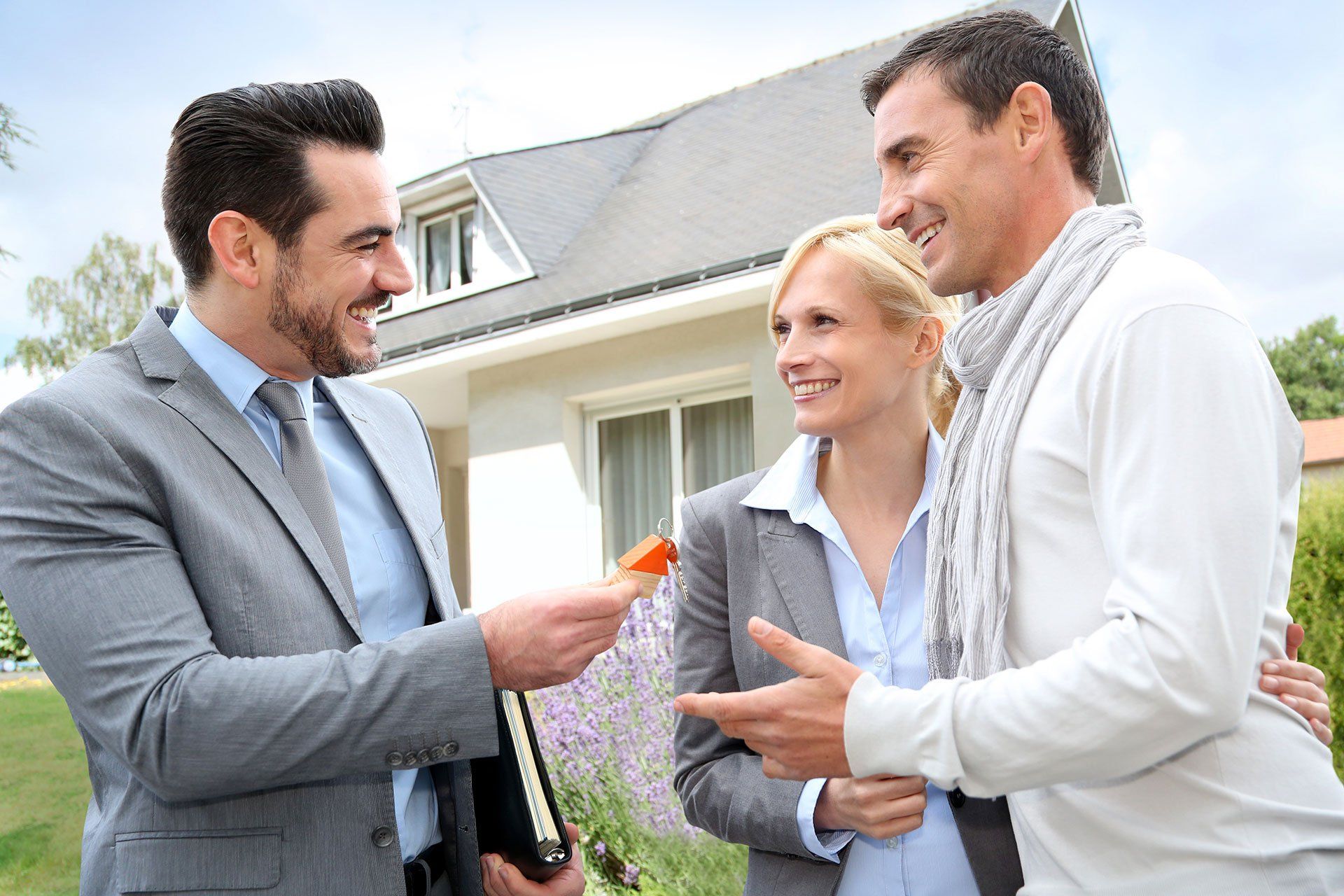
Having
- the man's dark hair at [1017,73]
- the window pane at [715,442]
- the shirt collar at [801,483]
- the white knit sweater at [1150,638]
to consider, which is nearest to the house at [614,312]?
the window pane at [715,442]

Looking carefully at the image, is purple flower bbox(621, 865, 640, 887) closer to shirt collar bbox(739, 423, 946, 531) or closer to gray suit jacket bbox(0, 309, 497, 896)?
shirt collar bbox(739, 423, 946, 531)

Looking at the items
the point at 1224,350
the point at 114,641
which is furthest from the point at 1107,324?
the point at 114,641

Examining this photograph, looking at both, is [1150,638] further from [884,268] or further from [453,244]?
[453,244]

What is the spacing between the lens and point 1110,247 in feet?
5.35

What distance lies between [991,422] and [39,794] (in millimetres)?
7071

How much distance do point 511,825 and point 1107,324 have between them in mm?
1453

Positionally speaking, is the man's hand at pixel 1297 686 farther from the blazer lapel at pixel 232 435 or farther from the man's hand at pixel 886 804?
the blazer lapel at pixel 232 435

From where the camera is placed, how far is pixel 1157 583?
1.30 metres

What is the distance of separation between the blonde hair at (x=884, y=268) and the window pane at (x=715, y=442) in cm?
648

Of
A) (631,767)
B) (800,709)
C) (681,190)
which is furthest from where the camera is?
(681,190)

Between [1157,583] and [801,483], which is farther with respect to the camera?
[801,483]

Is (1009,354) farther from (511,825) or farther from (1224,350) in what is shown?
(511,825)

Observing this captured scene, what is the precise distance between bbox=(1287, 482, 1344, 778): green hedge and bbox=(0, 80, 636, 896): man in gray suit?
6713 mm

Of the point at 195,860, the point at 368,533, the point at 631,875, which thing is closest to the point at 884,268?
the point at 368,533
